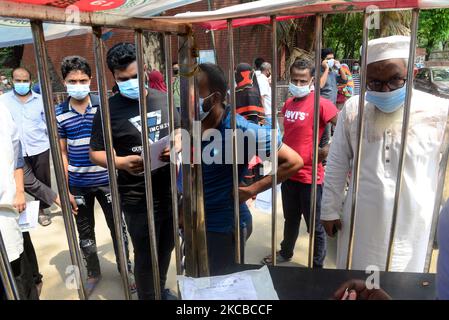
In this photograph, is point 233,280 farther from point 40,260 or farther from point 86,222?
point 40,260

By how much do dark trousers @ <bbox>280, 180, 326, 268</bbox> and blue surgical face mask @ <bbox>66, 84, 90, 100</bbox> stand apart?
5.48ft

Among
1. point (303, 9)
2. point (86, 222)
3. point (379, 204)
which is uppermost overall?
point (303, 9)

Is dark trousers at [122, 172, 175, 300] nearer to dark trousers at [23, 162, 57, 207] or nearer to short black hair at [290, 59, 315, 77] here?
dark trousers at [23, 162, 57, 207]

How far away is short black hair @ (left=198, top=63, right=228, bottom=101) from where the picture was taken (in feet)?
5.31

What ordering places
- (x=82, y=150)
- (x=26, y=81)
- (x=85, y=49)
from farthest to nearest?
(x=85, y=49) → (x=26, y=81) → (x=82, y=150)

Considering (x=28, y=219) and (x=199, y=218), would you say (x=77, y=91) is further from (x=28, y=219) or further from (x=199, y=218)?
(x=199, y=218)

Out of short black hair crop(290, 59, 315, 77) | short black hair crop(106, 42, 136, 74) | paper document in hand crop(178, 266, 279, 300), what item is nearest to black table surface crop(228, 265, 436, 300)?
paper document in hand crop(178, 266, 279, 300)

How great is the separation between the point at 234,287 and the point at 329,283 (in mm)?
304

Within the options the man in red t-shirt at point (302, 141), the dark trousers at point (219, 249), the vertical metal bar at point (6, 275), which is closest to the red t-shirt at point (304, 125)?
the man in red t-shirt at point (302, 141)

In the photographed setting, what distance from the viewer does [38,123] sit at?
3.61 m

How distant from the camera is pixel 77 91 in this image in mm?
2596

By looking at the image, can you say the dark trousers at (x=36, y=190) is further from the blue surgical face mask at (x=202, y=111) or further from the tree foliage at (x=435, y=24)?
the tree foliage at (x=435, y=24)
